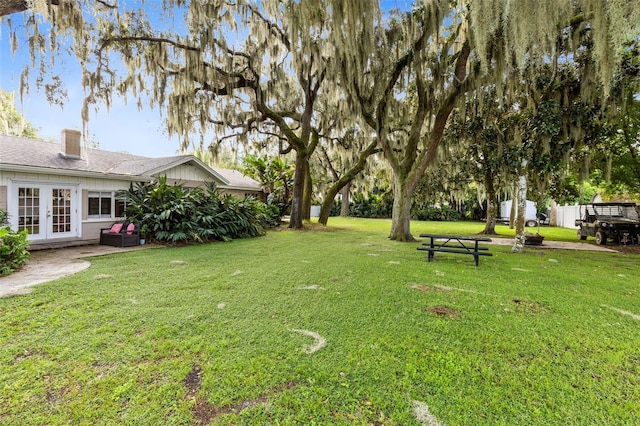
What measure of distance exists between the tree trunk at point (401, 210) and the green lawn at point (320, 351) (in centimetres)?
497

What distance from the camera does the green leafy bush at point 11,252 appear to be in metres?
5.23

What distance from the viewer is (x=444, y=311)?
359 centimetres

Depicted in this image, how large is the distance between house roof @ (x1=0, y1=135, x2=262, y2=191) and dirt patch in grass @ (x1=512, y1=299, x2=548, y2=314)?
10.4 m

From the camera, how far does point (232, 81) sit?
1034cm

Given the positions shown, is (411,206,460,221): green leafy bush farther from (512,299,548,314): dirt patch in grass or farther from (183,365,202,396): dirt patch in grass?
(183,365,202,396): dirt patch in grass

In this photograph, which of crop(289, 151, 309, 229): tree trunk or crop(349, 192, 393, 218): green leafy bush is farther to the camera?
crop(349, 192, 393, 218): green leafy bush

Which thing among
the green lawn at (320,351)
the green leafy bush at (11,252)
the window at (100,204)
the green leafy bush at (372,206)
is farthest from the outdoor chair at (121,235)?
the green leafy bush at (372,206)

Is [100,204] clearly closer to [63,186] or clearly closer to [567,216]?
[63,186]

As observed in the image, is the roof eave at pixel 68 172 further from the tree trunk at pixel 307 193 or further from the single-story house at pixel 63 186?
the tree trunk at pixel 307 193

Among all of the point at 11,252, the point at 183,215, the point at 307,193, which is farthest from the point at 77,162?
the point at 307,193

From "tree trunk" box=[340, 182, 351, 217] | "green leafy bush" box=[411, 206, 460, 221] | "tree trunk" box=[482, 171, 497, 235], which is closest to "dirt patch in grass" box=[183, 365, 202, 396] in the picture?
"tree trunk" box=[482, 171, 497, 235]

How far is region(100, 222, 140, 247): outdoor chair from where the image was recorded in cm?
845

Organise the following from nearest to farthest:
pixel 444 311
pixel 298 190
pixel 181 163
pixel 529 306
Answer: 1. pixel 444 311
2. pixel 529 306
3. pixel 181 163
4. pixel 298 190

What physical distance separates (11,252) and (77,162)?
5.01 metres
